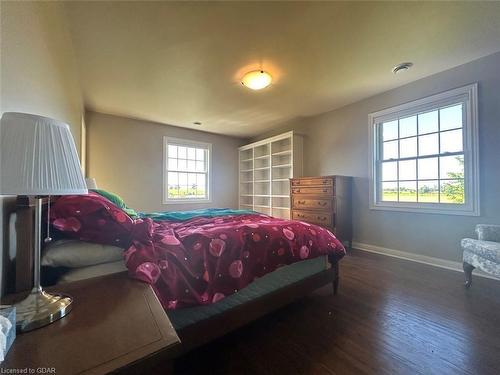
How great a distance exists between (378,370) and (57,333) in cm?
154

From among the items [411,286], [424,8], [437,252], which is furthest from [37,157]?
[437,252]

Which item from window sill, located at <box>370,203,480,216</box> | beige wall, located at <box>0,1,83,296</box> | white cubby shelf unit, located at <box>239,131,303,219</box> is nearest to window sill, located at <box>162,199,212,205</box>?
white cubby shelf unit, located at <box>239,131,303,219</box>

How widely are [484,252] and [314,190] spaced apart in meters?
2.11

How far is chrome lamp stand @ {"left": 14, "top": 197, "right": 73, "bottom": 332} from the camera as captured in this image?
2.08 ft

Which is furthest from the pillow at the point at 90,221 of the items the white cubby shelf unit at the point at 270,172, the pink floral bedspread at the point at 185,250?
the white cubby shelf unit at the point at 270,172

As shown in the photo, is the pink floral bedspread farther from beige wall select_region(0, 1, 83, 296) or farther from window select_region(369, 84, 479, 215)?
window select_region(369, 84, 479, 215)

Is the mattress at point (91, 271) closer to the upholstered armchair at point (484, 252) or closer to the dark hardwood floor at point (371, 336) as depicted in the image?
the dark hardwood floor at point (371, 336)

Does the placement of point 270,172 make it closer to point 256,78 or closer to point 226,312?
point 256,78

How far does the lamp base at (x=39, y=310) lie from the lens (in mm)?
630

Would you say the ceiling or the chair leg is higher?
the ceiling

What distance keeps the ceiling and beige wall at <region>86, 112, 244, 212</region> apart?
2.45ft

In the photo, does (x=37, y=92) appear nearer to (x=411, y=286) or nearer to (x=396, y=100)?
(x=411, y=286)

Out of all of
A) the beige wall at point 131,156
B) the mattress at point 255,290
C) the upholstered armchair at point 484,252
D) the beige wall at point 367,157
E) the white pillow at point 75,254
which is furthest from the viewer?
the beige wall at point 131,156

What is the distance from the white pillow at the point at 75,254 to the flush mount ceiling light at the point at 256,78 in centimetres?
241
